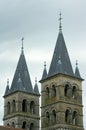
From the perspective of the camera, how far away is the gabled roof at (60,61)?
2896 inches

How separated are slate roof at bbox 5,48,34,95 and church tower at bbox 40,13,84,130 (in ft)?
7.12

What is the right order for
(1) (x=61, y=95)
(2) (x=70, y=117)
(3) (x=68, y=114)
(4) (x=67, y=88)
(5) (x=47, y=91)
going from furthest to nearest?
(5) (x=47, y=91) < (4) (x=67, y=88) < (3) (x=68, y=114) < (2) (x=70, y=117) < (1) (x=61, y=95)

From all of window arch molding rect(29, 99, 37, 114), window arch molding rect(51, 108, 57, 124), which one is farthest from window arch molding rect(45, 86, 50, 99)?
window arch molding rect(29, 99, 37, 114)

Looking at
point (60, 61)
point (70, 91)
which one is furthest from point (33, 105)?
point (60, 61)

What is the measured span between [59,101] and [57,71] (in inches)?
129

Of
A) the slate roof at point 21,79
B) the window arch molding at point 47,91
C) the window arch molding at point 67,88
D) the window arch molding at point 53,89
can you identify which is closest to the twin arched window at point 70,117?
the window arch molding at point 67,88

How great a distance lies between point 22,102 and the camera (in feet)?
250

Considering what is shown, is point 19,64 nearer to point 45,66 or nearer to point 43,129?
point 45,66

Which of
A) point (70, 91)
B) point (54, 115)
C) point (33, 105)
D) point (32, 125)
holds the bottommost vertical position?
point (32, 125)

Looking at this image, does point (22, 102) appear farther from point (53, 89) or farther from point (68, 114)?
point (68, 114)

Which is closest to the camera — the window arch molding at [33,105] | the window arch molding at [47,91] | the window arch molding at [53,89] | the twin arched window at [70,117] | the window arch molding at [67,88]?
the twin arched window at [70,117]

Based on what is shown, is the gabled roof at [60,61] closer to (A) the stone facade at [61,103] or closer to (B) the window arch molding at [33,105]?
(A) the stone facade at [61,103]

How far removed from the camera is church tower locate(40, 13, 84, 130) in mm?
72188

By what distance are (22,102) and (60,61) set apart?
6425 millimetres
